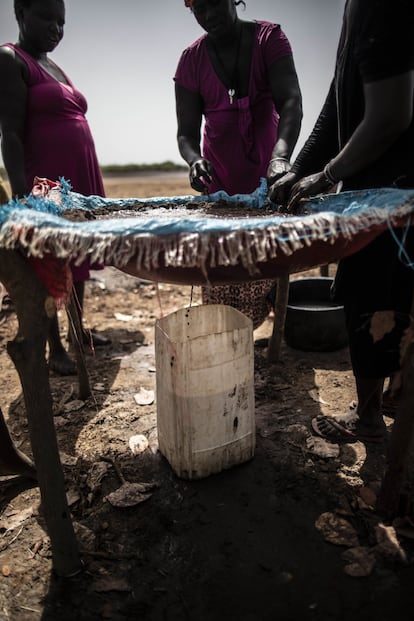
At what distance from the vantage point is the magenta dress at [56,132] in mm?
2668

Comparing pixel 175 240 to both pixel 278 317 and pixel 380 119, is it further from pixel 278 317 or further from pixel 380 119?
pixel 278 317

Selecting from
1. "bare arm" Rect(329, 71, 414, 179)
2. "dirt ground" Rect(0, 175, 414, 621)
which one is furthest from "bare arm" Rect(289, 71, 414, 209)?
"dirt ground" Rect(0, 175, 414, 621)

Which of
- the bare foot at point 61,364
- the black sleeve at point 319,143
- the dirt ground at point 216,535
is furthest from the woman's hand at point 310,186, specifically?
the bare foot at point 61,364

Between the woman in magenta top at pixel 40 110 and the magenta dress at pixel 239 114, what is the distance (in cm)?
69

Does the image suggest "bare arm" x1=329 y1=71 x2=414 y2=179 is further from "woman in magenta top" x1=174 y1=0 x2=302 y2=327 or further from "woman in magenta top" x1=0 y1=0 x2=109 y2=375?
"woman in magenta top" x1=0 y1=0 x2=109 y2=375

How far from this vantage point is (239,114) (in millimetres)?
2688

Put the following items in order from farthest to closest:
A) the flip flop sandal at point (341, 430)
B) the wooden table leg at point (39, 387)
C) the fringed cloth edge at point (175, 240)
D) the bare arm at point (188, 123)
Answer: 1. the bare arm at point (188, 123)
2. the flip flop sandal at point (341, 430)
3. the wooden table leg at point (39, 387)
4. the fringed cloth edge at point (175, 240)

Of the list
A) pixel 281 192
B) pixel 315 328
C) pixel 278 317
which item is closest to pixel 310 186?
pixel 281 192

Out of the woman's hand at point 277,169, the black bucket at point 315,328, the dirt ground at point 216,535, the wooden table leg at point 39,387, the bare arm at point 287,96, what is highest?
the bare arm at point 287,96

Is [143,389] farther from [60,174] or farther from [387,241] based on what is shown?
[387,241]

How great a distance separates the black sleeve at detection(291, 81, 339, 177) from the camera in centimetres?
215

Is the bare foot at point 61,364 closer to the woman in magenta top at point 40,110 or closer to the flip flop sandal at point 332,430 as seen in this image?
the woman in magenta top at point 40,110

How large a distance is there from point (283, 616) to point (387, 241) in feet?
4.40

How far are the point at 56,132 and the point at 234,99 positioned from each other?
1.05 metres
